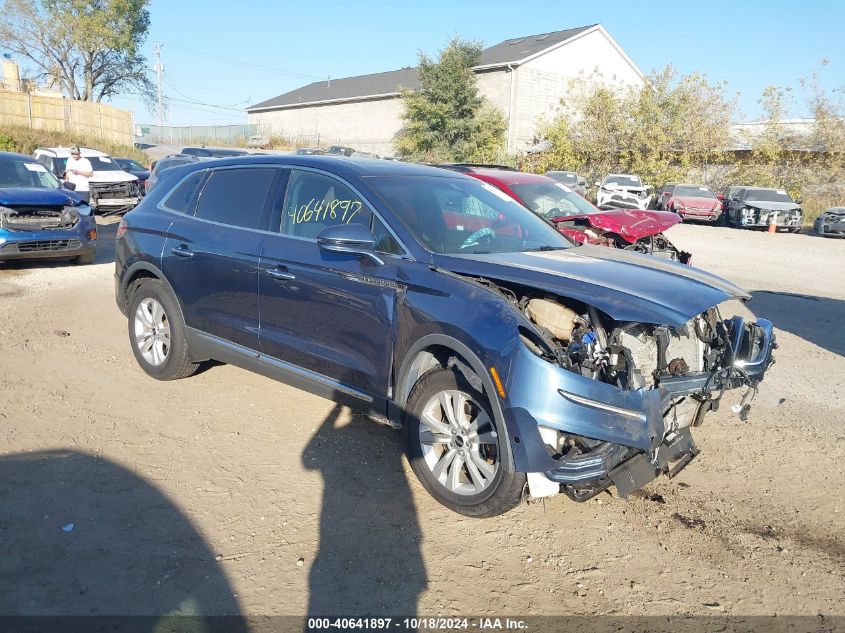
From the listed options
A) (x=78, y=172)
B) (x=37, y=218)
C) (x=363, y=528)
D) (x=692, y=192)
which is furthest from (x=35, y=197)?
(x=692, y=192)

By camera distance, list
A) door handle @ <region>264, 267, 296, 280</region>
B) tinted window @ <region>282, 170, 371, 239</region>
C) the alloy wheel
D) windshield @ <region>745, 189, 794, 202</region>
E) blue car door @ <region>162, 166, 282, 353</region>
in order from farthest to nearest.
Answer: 1. windshield @ <region>745, 189, 794, 202</region>
2. blue car door @ <region>162, 166, 282, 353</region>
3. door handle @ <region>264, 267, 296, 280</region>
4. tinted window @ <region>282, 170, 371, 239</region>
5. the alloy wheel

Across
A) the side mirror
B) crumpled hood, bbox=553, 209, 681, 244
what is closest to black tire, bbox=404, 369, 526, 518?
the side mirror

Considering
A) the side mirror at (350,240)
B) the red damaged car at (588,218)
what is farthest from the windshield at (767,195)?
the side mirror at (350,240)

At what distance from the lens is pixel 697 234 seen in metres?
21.5

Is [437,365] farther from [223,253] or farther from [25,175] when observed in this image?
[25,175]

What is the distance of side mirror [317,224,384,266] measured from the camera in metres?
4.12

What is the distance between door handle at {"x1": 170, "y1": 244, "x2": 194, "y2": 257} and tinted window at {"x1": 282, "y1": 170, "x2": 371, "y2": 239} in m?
1.01

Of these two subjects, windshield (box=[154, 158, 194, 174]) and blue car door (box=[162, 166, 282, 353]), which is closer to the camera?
blue car door (box=[162, 166, 282, 353])

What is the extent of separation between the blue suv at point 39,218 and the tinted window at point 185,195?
5.64m

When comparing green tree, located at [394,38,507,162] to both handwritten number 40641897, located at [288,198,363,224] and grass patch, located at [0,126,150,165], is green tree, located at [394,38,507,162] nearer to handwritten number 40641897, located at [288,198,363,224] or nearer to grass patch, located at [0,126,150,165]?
grass patch, located at [0,126,150,165]

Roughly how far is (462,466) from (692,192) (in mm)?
25286

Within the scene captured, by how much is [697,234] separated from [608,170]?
13.9 m

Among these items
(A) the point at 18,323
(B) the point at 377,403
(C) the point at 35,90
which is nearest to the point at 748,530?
(B) the point at 377,403

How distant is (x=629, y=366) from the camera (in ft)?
11.5
